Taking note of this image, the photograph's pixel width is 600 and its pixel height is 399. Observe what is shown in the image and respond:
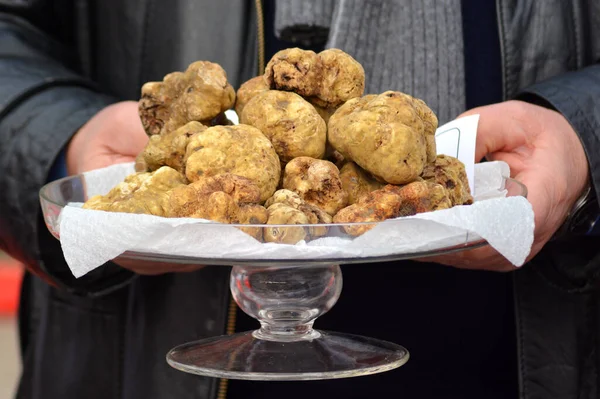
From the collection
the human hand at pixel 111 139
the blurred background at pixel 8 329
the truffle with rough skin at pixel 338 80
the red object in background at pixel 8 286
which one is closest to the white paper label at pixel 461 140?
the truffle with rough skin at pixel 338 80

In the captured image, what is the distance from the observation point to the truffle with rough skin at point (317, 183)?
2.47 ft

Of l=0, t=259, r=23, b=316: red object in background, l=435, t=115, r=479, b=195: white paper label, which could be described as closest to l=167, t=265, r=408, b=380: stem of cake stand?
l=435, t=115, r=479, b=195: white paper label

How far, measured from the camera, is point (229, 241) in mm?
629

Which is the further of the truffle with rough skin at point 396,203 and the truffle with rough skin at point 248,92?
the truffle with rough skin at point 248,92

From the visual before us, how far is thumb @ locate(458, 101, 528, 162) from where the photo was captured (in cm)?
98

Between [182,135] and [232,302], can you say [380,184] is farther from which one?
[232,302]

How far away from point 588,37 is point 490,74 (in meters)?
0.14

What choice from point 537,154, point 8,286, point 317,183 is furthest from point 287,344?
point 8,286

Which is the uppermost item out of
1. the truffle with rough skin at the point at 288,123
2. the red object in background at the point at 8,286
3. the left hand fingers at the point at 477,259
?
the truffle with rough skin at the point at 288,123

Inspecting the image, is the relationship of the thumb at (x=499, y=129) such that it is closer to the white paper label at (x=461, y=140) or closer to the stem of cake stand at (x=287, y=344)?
the white paper label at (x=461, y=140)

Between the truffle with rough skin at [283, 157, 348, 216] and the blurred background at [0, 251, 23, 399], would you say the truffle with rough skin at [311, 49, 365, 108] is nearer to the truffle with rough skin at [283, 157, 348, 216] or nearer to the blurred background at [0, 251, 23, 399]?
the truffle with rough skin at [283, 157, 348, 216]

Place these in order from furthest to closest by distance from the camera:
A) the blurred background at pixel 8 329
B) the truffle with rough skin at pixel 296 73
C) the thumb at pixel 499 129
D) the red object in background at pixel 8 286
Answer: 1. the red object in background at pixel 8 286
2. the blurred background at pixel 8 329
3. the thumb at pixel 499 129
4. the truffle with rough skin at pixel 296 73

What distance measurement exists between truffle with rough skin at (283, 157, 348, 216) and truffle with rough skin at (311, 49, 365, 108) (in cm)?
10

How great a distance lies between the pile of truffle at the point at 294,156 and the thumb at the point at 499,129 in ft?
0.48
